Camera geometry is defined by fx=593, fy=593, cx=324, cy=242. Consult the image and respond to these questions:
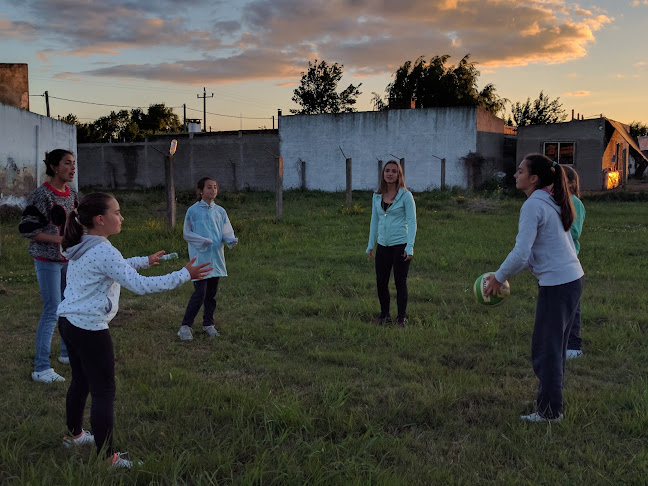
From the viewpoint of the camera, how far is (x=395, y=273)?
646 centimetres

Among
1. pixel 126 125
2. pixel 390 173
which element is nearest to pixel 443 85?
pixel 126 125

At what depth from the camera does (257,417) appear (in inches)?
153

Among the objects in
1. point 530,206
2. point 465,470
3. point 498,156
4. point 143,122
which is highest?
point 143,122

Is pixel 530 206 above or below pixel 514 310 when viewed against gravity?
above

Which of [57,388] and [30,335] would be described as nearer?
[57,388]

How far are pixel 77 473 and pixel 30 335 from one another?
353cm

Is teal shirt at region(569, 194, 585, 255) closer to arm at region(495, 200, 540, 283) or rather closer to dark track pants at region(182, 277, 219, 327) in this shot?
arm at region(495, 200, 540, 283)

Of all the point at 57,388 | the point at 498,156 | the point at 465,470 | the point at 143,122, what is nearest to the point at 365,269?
the point at 57,388

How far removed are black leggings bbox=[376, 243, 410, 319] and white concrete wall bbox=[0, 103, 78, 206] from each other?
15.4 meters

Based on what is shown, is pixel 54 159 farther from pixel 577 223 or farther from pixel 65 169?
pixel 577 223

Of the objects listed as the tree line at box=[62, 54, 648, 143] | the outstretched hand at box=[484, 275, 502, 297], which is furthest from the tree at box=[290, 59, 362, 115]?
the outstretched hand at box=[484, 275, 502, 297]

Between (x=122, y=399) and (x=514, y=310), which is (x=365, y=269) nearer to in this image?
(x=514, y=310)

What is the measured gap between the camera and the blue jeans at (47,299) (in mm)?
4648

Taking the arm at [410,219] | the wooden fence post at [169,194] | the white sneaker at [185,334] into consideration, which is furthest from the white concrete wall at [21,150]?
the arm at [410,219]
